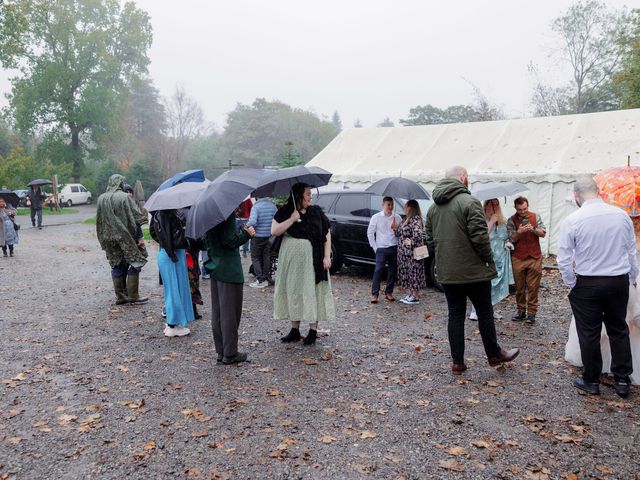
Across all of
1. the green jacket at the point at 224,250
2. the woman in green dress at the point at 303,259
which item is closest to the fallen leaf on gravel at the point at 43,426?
the green jacket at the point at 224,250

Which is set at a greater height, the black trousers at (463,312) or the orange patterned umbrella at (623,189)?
the orange patterned umbrella at (623,189)

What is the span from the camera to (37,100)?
41500 millimetres

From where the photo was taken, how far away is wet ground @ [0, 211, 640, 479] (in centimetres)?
334

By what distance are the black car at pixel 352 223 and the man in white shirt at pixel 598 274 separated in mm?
5108

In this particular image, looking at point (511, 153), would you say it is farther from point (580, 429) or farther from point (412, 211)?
point (580, 429)

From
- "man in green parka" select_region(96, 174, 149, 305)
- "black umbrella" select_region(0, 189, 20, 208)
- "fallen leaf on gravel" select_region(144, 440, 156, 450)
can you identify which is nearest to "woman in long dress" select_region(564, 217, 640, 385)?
"fallen leaf on gravel" select_region(144, 440, 156, 450)

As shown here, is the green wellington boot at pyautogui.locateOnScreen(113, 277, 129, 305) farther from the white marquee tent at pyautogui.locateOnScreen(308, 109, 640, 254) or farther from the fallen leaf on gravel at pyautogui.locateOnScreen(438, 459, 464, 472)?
the white marquee tent at pyautogui.locateOnScreen(308, 109, 640, 254)

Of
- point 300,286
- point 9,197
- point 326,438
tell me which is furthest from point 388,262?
point 9,197

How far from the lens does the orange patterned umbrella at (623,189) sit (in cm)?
455

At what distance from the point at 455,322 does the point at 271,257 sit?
547 cm

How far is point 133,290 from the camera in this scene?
794cm

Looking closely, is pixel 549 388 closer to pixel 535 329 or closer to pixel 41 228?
pixel 535 329

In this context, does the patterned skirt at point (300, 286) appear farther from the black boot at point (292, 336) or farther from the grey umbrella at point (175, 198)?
the grey umbrella at point (175, 198)

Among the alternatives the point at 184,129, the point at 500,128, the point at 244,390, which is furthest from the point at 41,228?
the point at 184,129
